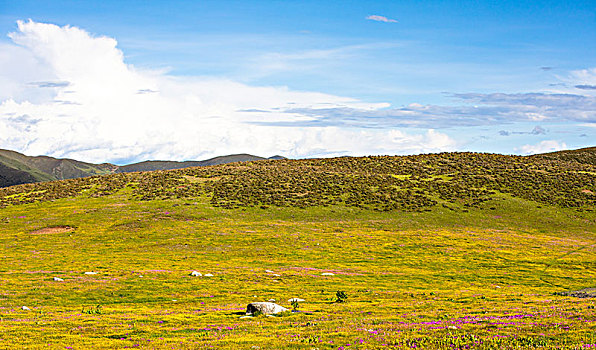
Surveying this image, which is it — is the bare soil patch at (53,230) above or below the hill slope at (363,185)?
below

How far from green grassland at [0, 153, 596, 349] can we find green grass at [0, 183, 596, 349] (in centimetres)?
26

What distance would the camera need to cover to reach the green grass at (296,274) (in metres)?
23.5

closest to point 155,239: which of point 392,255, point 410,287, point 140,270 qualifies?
point 140,270

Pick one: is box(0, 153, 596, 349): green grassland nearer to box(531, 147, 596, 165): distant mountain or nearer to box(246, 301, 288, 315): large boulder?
box(246, 301, 288, 315): large boulder

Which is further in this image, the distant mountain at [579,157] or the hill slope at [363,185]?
the distant mountain at [579,157]

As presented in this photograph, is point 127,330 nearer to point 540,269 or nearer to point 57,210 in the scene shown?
point 540,269

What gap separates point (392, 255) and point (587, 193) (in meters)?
81.6

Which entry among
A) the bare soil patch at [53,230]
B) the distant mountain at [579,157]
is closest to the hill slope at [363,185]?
the bare soil patch at [53,230]

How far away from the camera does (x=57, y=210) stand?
320 feet

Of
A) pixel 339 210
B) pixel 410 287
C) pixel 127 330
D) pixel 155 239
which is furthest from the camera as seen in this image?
pixel 339 210

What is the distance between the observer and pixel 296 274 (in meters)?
54.0

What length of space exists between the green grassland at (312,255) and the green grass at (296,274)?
259 mm

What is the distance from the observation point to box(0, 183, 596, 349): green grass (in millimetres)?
23531

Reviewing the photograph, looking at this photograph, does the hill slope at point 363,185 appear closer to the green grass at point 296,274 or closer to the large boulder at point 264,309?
the green grass at point 296,274
